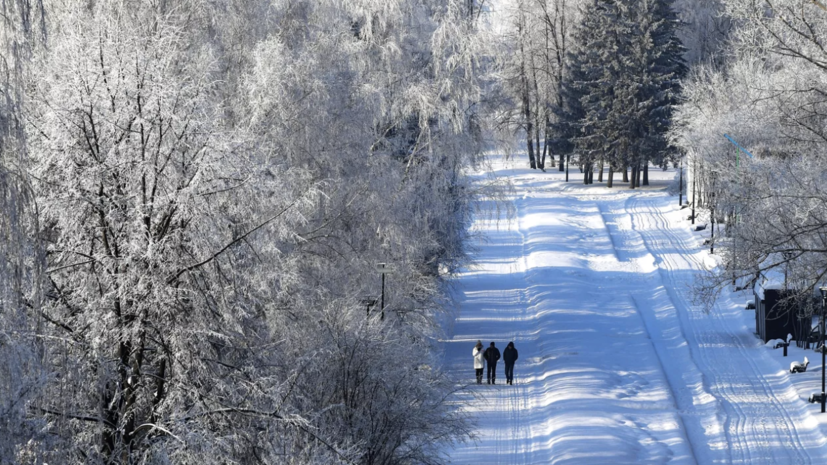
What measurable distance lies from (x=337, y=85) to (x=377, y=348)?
6.89 metres

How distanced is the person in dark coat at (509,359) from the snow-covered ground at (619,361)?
246 millimetres

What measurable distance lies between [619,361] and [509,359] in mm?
3580

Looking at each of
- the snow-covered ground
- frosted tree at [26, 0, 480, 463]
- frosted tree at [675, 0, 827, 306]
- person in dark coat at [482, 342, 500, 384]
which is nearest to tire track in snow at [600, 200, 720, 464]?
the snow-covered ground

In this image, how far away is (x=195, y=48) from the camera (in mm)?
16125

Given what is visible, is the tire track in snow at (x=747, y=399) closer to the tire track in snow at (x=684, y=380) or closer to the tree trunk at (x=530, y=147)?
the tire track in snow at (x=684, y=380)

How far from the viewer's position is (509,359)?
21750 mm

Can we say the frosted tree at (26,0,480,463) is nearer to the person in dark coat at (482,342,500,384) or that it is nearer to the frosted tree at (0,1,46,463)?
the frosted tree at (0,1,46,463)

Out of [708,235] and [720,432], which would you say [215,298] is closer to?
[720,432]

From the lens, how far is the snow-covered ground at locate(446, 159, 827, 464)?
17891mm

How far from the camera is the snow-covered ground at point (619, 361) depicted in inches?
704

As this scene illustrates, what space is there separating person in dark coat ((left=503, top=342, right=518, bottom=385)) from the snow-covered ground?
Result: 0.25m

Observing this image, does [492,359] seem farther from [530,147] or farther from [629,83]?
[530,147]

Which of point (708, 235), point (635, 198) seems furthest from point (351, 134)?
point (635, 198)

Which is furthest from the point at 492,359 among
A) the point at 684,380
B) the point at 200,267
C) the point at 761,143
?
the point at 761,143
